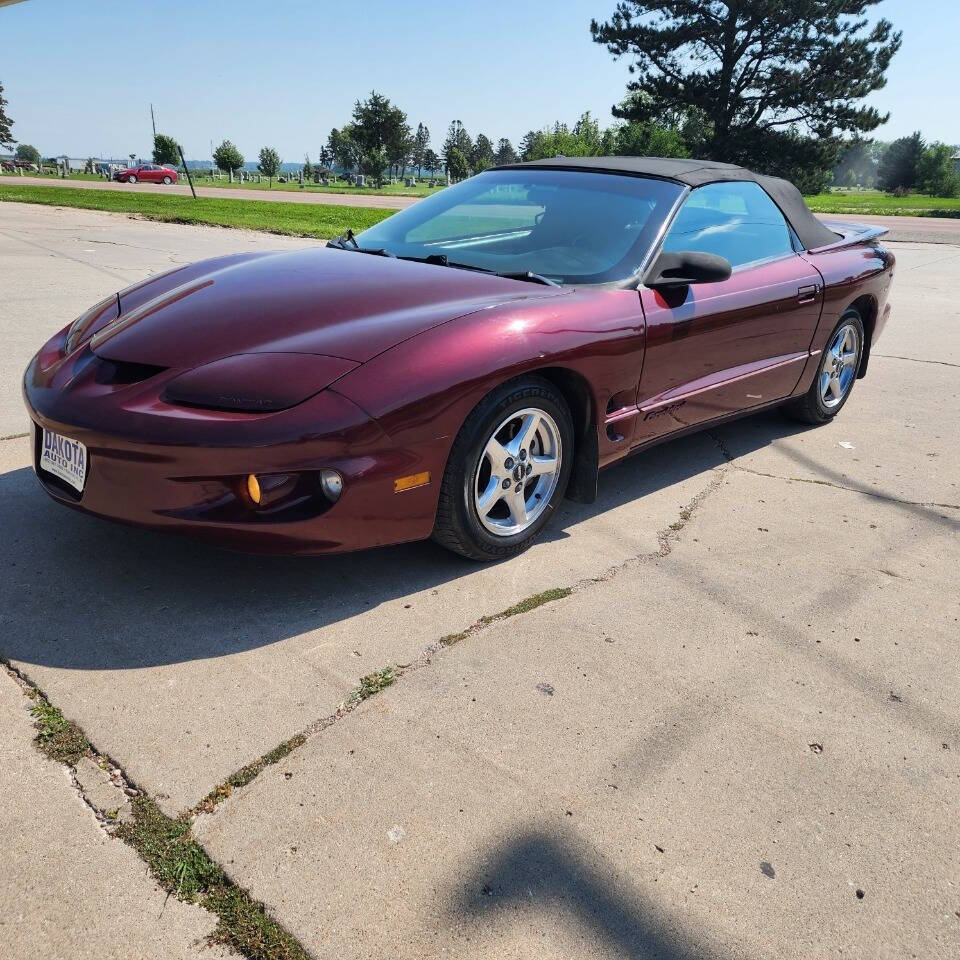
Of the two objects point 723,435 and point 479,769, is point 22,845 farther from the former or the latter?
point 723,435

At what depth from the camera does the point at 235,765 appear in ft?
6.59

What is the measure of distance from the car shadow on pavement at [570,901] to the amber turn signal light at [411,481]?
111cm

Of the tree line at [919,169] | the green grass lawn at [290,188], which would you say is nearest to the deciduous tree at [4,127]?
the green grass lawn at [290,188]

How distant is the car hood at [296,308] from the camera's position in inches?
106

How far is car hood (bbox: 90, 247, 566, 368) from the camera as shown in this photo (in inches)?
106

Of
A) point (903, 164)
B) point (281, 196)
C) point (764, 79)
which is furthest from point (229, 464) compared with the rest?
point (903, 164)

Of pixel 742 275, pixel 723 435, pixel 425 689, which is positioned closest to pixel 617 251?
pixel 742 275

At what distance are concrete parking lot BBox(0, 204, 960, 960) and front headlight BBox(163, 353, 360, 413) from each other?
2.10ft

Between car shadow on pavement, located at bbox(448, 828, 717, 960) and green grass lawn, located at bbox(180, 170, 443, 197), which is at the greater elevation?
car shadow on pavement, located at bbox(448, 828, 717, 960)

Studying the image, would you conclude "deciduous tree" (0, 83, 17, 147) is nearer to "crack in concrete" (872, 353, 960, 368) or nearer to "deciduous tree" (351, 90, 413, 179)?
"deciduous tree" (351, 90, 413, 179)

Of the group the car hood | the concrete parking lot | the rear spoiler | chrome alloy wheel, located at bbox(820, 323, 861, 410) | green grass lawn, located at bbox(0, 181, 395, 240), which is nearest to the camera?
the concrete parking lot

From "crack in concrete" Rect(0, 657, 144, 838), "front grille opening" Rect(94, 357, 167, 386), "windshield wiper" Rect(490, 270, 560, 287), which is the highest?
"windshield wiper" Rect(490, 270, 560, 287)

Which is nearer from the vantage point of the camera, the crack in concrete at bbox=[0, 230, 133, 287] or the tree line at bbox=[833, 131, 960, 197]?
the crack in concrete at bbox=[0, 230, 133, 287]

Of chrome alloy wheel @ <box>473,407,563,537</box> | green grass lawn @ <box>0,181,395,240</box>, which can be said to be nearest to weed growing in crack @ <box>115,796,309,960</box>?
chrome alloy wheel @ <box>473,407,563,537</box>
